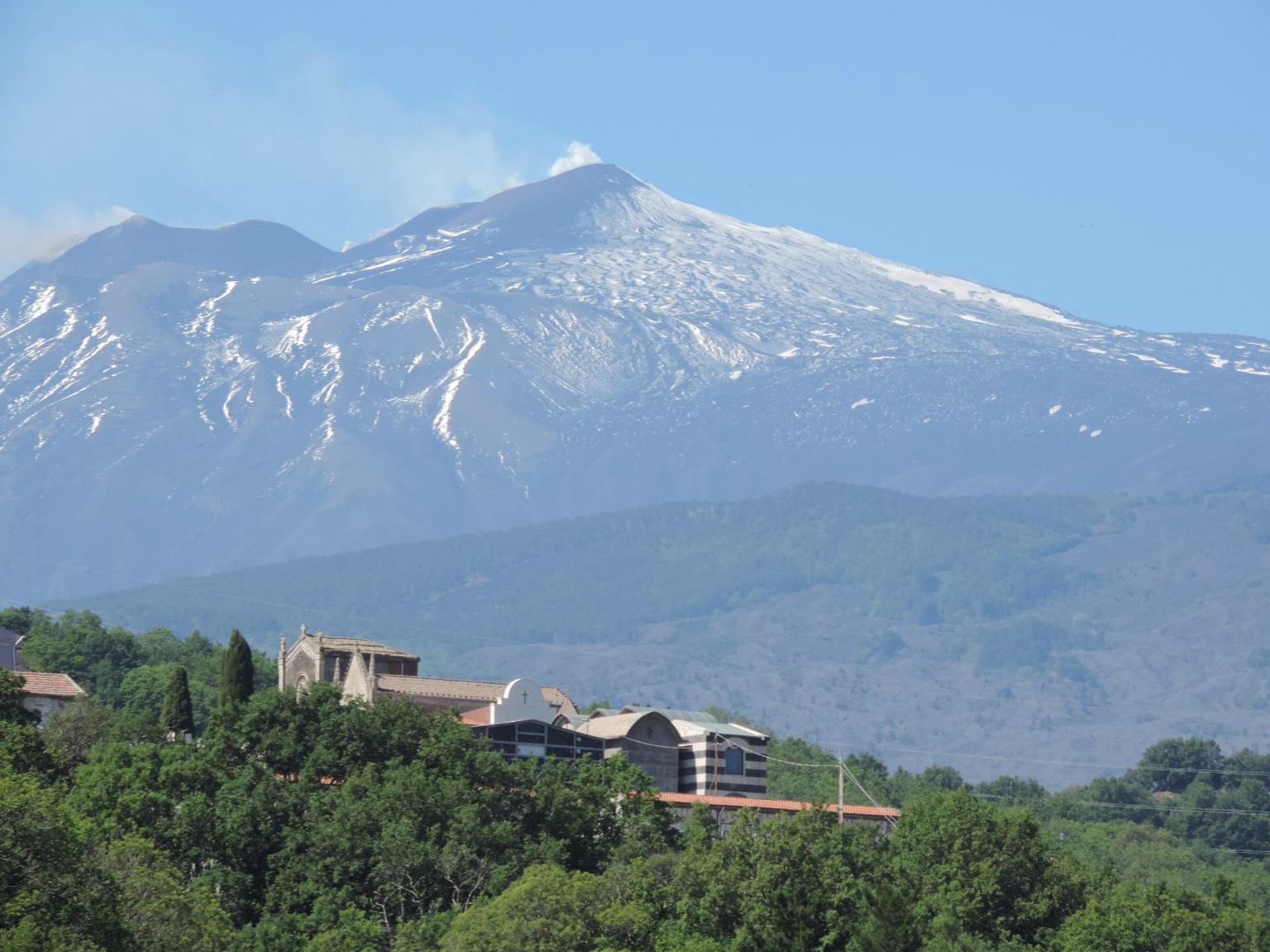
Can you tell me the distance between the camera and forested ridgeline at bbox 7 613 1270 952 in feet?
262

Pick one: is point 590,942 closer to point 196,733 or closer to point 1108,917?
point 1108,917

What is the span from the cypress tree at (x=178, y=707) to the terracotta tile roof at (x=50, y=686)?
11383 mm

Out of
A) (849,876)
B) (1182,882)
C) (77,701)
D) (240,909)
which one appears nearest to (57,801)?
(240,909)

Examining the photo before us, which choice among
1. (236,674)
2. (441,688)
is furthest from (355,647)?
(236,674)

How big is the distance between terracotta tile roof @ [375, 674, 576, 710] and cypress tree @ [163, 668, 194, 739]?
12361 mm

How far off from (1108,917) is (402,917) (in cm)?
2976

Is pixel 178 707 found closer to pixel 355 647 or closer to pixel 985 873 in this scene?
pixel 355 647

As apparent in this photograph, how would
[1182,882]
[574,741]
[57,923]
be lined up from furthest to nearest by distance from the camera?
[1182,882] → [574,741] → [57,923]

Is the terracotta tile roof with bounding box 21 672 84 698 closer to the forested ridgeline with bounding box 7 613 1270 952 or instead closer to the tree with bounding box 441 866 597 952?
the forested ridgeline with bounding box 7 613 1270 952

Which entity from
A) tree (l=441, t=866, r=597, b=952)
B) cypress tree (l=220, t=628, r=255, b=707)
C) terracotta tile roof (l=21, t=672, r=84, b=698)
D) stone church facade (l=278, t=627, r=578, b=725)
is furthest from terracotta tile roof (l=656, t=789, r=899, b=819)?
terracotta tile roof (l=21, t=672, r=84, b=698)

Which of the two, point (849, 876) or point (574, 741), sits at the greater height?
point (574, 741)

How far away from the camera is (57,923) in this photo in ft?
213

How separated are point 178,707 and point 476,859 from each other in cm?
3107

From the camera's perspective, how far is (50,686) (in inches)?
4916
